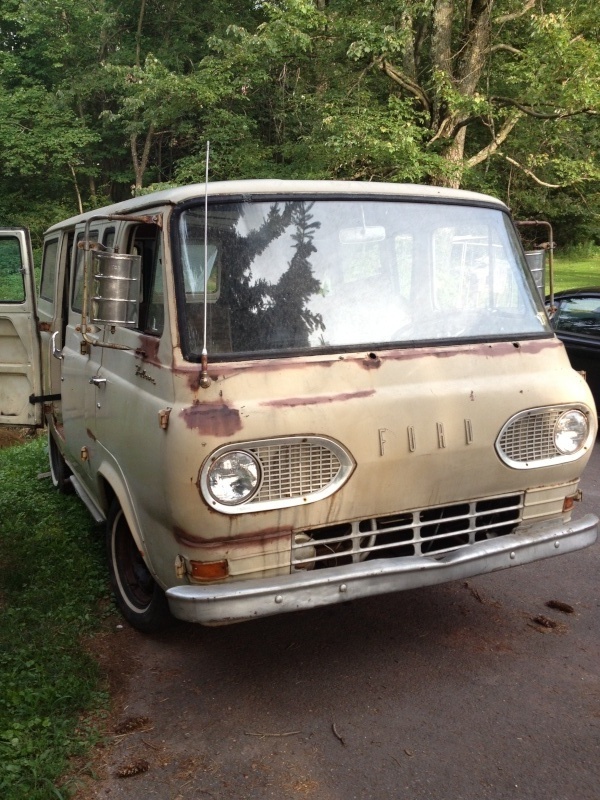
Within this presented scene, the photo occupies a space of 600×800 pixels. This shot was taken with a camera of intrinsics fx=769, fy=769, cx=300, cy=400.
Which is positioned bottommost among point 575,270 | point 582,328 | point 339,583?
point 339,583

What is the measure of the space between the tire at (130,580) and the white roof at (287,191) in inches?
64.6

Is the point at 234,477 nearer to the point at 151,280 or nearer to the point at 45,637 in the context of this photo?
the point at 151,280

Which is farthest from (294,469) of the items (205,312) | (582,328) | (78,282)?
(582,328)

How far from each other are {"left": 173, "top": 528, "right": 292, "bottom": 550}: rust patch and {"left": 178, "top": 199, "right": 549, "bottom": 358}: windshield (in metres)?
0.77

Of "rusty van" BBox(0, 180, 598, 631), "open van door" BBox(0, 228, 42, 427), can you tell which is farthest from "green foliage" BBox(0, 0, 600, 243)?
"rusty van" BBox(0, 180, 598, 631)

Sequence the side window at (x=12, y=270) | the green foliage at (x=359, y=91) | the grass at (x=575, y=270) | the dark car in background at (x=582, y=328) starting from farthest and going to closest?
the grass at (x=575, y=270), the green foliage at (x=359, y=91), the dark car in background at (x=582, y=328), the side window at (x=12, y=270)

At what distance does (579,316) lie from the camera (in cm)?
903

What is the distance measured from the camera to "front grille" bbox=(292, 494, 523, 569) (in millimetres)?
3361

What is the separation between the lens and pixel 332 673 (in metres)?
3.69

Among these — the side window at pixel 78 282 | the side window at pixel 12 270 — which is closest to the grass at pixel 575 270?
the side window at pixel 12 270

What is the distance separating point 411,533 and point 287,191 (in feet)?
5.60

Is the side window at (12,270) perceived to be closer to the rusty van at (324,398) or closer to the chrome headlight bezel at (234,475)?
the rusty van at (324,398)

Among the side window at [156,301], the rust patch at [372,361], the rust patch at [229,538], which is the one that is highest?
the side window at [156,301]

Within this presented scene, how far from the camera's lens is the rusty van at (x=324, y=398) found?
10.3 ft
